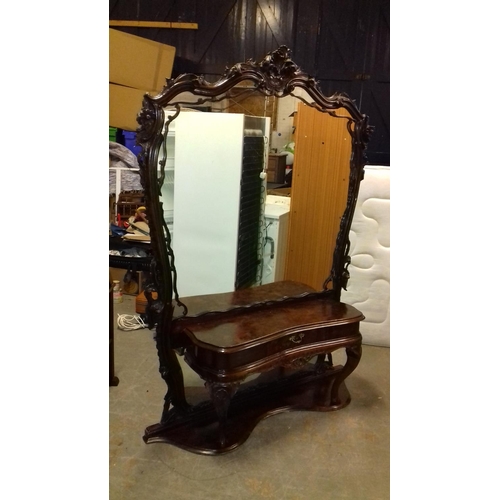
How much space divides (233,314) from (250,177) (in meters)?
0.56

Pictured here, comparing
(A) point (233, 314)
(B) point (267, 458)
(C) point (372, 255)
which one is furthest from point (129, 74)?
(B) point (267, 458)

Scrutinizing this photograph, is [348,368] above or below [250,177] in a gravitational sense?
below

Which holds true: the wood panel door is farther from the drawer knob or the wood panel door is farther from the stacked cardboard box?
the stacked cardboard box

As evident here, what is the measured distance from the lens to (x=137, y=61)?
3.55 m

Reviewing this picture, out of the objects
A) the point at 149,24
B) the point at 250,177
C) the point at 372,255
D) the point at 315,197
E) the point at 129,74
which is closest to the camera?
the point at 250,177

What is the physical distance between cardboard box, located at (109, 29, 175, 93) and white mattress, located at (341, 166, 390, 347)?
1974 mm

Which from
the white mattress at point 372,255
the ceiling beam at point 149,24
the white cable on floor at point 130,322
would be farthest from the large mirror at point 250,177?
the ceiling beam at point 149,24

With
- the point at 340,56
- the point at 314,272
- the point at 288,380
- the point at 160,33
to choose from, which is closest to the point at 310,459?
the point at 288,380

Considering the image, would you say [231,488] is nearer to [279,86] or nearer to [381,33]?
[279,86]

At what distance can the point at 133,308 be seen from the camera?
2.79 metres

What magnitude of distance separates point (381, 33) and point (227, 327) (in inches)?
124

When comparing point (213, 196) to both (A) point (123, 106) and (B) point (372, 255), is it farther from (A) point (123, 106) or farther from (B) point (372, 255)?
(A) point (123, 106)

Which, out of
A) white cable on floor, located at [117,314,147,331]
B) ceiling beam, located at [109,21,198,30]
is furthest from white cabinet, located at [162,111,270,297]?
ceiling beam, located at [109,21,198,30]

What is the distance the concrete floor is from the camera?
1.58 metres
